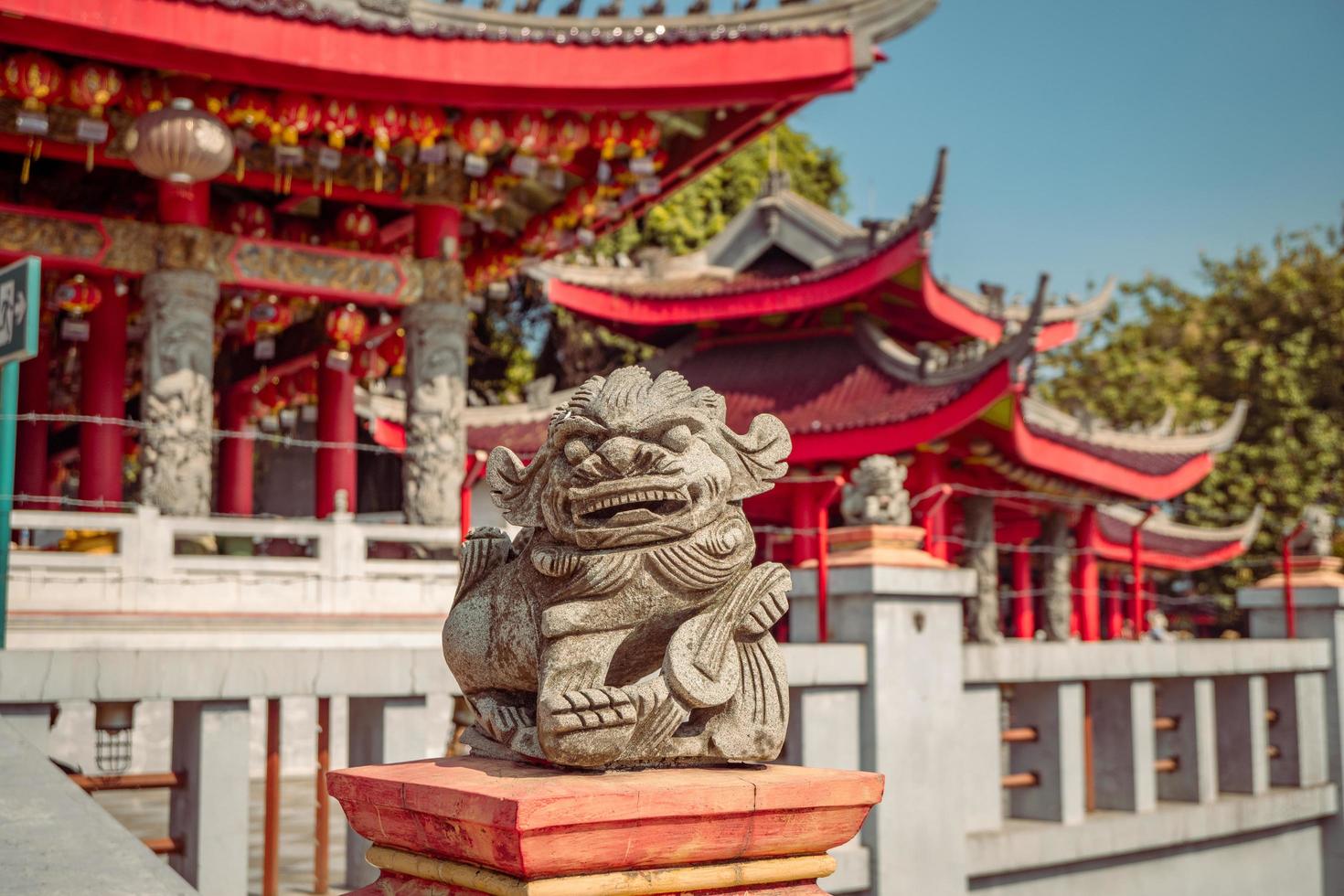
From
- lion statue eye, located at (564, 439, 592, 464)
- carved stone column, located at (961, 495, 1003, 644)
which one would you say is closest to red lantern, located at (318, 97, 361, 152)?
lion statue eye, located at (564, 439, 592, 464)

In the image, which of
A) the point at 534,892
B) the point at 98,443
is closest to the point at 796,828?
the point at 534,892

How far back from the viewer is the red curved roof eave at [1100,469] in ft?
51.0

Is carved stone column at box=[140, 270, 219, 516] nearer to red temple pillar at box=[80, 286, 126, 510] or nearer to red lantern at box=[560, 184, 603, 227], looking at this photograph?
red temple pillar at box=[80, 286, 126, 510]

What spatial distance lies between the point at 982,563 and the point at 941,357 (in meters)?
2.42

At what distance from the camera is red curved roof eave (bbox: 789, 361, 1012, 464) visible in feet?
46.2

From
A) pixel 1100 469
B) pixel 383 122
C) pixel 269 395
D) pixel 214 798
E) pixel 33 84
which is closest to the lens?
pixel 214 798

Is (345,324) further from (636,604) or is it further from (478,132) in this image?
(636,604)

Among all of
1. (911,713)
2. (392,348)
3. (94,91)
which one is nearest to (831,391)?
(392,348)

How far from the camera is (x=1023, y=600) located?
18266 mm

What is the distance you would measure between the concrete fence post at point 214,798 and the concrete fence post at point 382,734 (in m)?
0.48

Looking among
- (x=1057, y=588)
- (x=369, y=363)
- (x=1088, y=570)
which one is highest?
(x=369, y=363)

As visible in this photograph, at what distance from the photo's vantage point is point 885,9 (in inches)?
442

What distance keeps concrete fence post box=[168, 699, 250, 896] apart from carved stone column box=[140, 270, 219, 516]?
5110 millimetres

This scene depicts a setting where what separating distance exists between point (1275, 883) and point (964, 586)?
4.16m
